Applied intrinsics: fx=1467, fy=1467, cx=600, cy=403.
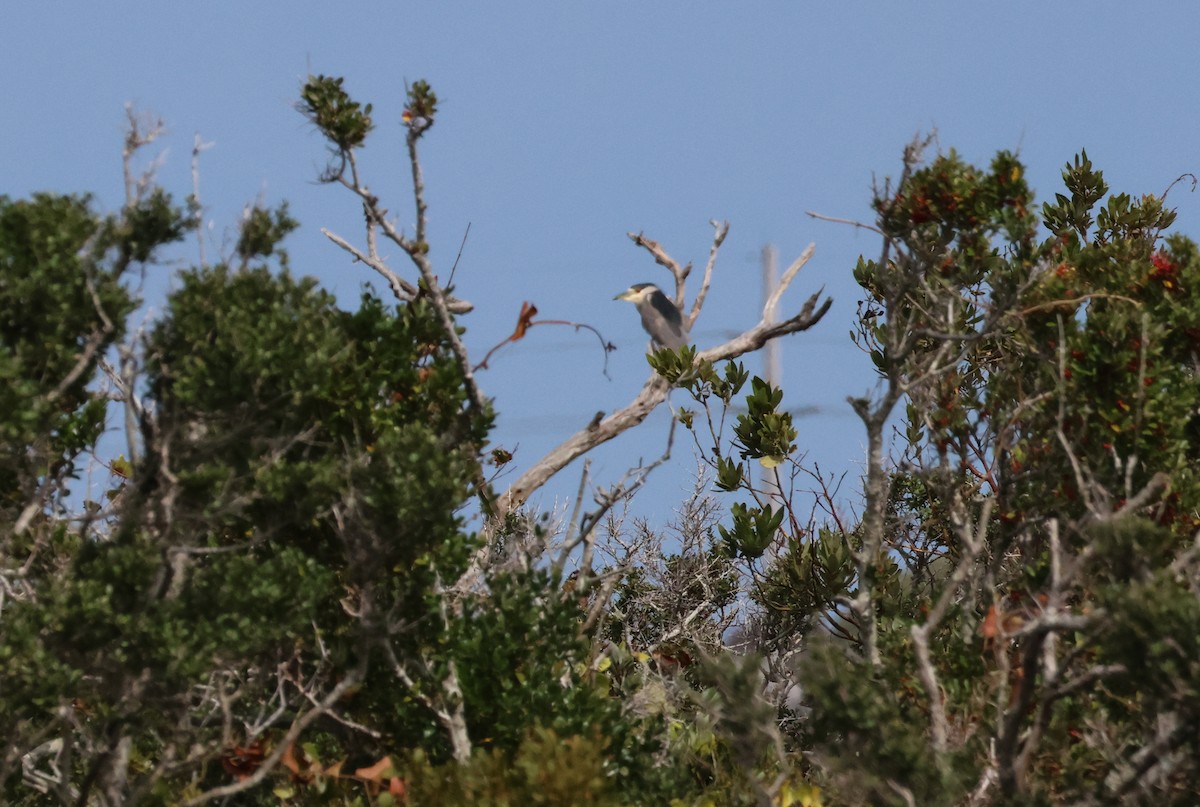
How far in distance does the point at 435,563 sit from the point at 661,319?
5.37m

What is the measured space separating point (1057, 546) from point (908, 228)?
2.70 meters

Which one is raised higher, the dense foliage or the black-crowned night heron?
the black-crowned night heron

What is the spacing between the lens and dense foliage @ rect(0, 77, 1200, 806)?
748 cm

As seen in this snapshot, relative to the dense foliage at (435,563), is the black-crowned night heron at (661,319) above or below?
above

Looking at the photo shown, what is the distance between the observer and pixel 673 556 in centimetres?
1435

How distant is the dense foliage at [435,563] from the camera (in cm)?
748

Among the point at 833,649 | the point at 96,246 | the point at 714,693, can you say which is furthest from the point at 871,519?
the point at 96,246

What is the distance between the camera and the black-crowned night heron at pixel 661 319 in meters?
13.1

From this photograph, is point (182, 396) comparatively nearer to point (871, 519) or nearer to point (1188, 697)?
point (871, 519)

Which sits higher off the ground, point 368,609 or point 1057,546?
point 368,609

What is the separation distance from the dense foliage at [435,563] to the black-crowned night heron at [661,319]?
9.77 ft

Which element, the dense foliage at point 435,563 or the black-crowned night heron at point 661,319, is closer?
the dense foliage at point 435,563

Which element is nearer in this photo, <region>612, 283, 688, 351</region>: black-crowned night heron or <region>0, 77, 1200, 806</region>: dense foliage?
<region>0, 77, 1200, 806</region>: dense foliage

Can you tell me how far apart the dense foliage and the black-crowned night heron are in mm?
2977
